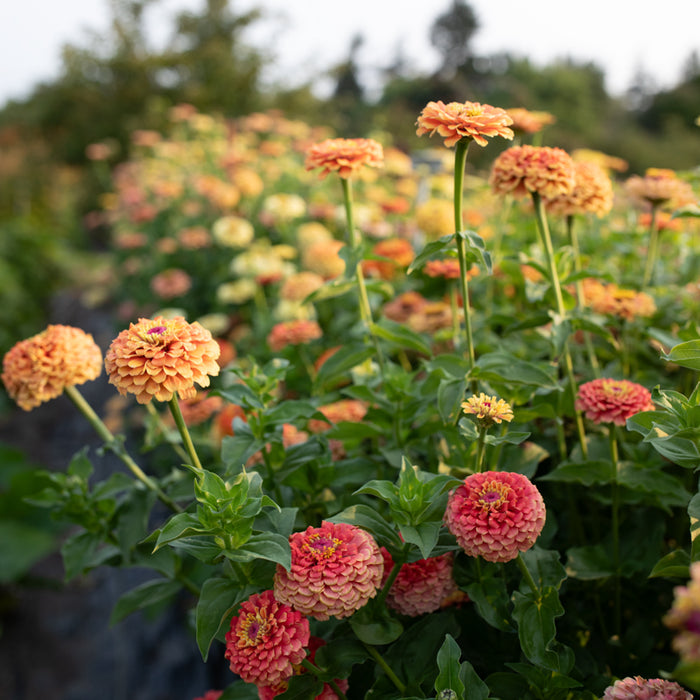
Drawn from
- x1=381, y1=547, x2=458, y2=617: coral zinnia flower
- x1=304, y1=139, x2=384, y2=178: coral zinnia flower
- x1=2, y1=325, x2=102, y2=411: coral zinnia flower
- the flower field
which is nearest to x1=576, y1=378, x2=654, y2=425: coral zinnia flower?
the flower field

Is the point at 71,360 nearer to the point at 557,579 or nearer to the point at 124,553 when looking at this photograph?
the point at 124,553

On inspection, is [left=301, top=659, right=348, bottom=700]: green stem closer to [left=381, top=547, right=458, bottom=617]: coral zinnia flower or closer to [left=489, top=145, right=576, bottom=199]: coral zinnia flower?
[left=381, top=547, right=458, bottom=617]: coral zinnia flower

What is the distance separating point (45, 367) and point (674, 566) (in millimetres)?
1030

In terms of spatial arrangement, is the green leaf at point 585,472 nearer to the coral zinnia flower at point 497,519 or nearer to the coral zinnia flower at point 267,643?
the coral zinnia flower at point 497,519

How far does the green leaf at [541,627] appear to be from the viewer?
2.47 ft

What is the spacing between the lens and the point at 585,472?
95cm

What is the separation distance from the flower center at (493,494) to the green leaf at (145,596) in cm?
62

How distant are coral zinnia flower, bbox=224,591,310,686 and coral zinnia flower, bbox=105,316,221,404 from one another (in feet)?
0.98

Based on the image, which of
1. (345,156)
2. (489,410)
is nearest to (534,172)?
(345,156)

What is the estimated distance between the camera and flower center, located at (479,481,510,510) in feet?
2.38

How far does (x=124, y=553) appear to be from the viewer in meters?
1.00

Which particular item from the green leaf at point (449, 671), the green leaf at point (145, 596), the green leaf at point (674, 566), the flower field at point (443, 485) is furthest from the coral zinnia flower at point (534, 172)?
the green leaf at point (145, 596)

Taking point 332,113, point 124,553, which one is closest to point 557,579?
point 124,553

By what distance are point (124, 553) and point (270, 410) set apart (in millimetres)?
358
